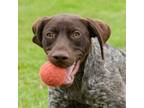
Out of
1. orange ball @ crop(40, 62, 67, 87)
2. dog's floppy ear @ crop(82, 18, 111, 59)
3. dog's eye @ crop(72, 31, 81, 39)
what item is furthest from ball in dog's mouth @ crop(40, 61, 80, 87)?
dog's floppy ear @ crop(82, 18, 111, 59)

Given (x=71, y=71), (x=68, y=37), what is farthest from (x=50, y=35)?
(x=71, y=71)

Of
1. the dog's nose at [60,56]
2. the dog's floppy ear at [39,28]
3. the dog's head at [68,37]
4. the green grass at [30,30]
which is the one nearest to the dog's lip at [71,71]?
the dog's head at [68,37]

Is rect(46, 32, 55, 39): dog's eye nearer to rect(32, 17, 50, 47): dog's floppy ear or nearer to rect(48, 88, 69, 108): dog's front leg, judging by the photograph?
rect(32, 17, 50, 47): dog's floppy ear

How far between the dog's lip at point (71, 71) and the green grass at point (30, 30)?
125 cm

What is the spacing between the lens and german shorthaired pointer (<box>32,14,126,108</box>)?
865 centimetres

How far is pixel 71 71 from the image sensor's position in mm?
8758

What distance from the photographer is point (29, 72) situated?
11461mm

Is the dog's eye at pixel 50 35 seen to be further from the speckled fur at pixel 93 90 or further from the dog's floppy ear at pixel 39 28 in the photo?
the speckled fur at pixel 93 90

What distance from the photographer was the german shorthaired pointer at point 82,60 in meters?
8.65
